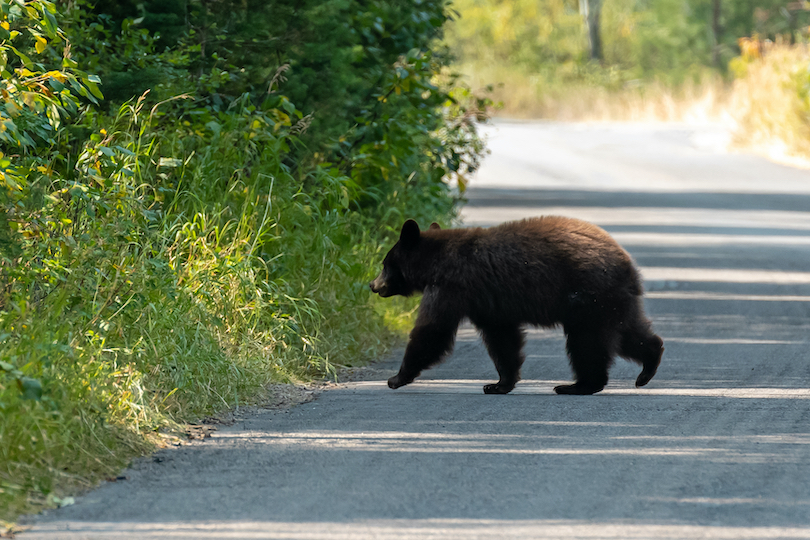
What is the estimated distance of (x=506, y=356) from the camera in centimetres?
708

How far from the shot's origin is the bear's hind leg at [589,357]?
6844mm

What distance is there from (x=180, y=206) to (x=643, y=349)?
323cm

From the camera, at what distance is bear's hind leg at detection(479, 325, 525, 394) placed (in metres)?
7.07

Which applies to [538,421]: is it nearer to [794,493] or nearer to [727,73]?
[794,493]

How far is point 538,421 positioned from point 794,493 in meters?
1.68

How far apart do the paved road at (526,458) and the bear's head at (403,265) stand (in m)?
0.62

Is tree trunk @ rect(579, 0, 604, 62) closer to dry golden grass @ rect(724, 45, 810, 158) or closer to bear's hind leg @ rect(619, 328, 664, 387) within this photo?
dry golden grass @ rect(724, 45, 810, 158)

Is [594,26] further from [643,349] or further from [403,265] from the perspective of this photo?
[643,349]

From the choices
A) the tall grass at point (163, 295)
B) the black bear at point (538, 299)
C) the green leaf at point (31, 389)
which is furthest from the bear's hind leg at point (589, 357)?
the green leaf at point (31, 389)

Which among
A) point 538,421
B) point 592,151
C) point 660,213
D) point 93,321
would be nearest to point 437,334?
point 538,421

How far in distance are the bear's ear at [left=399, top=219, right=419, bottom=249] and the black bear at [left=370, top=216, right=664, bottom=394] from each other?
200mm

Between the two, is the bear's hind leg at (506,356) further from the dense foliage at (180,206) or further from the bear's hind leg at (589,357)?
the dense foliage at (180,206)

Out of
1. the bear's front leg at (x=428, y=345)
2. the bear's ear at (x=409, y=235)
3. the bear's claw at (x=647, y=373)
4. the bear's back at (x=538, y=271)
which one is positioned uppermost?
the bear's ear at (x=409, y=235)

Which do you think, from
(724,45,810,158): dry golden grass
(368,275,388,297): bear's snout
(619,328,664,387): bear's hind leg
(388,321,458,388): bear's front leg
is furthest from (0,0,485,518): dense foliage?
(724,45,810,158): dry golden grass
